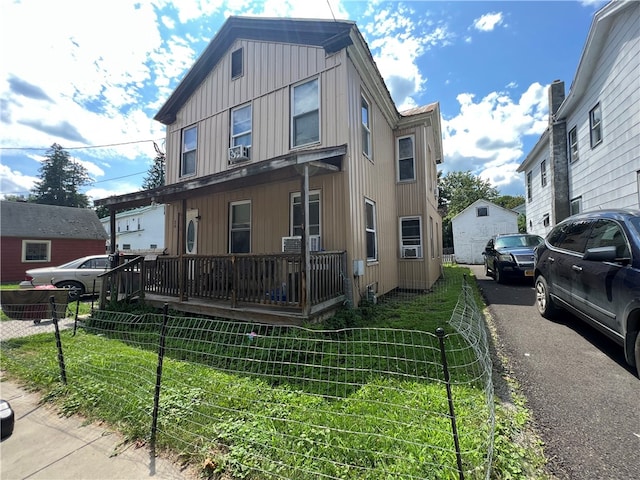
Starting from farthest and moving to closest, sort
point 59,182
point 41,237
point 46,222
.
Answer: point 59,182
point 46,222
point 41,237

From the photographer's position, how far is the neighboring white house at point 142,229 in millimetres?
24031

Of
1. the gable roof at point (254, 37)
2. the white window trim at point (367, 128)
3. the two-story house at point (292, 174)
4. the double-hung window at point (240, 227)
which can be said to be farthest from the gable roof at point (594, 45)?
the double-hung window at point (240, 227)

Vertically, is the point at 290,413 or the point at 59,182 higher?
the point at 59,182

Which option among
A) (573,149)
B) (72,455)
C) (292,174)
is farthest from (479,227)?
(72,455)

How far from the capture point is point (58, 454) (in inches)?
96.4

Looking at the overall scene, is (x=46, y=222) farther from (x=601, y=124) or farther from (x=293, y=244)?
(x=601, y=124)

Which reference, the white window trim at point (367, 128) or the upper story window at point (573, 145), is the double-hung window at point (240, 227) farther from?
the upper story window at point (573, 145)

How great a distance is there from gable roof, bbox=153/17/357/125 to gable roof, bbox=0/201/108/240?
638 inches

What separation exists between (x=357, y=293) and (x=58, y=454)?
17.1 ft

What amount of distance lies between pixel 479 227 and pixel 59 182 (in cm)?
5840

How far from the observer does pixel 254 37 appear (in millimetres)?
8320

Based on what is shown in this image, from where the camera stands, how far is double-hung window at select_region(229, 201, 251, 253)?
8.23m

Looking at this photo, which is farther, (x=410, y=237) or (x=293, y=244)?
(x=410, y=237)

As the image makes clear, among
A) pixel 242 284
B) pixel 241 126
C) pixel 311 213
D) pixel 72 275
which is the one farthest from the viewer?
pixel 72 275
